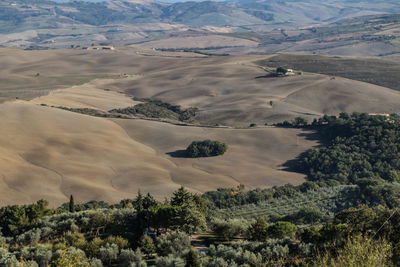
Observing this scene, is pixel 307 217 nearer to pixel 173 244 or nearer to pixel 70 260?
pixel 173 244

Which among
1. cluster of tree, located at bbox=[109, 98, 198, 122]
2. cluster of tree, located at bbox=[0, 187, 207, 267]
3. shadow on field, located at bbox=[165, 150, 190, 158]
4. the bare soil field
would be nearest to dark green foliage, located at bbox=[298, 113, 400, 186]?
shadow on field, located at bbox=[165, 150, 190, 158]

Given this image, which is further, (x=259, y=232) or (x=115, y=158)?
(x=115, y=158)

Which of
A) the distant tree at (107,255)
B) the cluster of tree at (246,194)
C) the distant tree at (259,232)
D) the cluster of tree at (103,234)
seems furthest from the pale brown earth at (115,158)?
the distant tree at (107,255)

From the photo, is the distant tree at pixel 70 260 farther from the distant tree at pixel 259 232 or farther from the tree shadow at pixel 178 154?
the tree shadow at pixel 178 154

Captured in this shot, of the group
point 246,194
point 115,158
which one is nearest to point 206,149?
point 115,158

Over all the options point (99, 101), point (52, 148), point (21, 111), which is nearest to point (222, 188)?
point (52, 148)

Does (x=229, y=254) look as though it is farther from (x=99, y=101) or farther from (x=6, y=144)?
(x=99, y=101)
